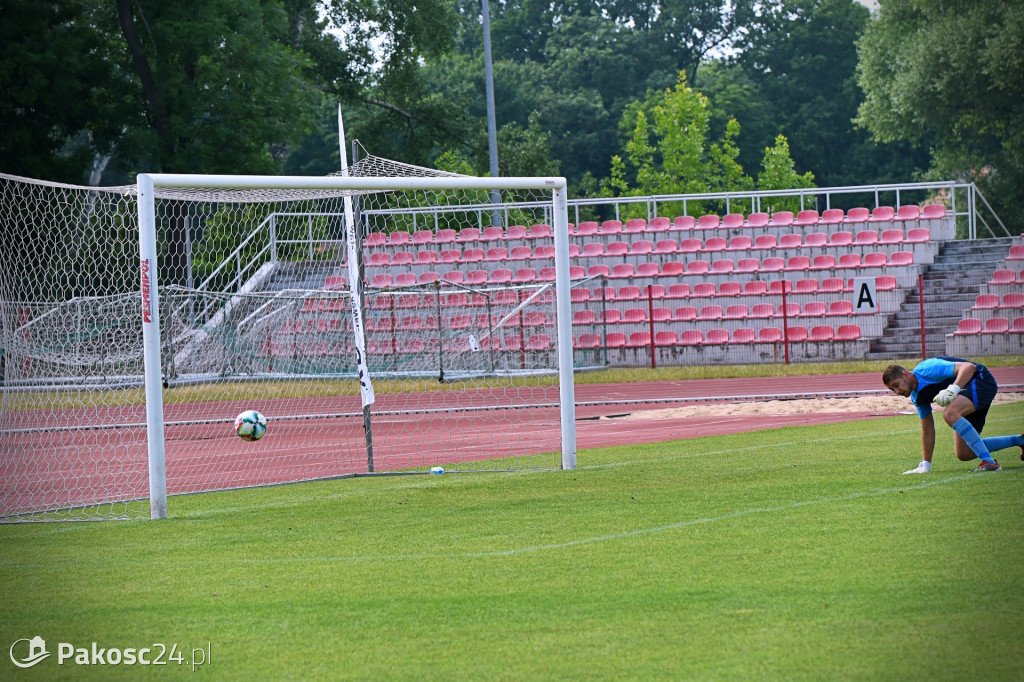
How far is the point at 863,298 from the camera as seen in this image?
85.0 feet

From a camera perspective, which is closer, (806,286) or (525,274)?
(806,286)

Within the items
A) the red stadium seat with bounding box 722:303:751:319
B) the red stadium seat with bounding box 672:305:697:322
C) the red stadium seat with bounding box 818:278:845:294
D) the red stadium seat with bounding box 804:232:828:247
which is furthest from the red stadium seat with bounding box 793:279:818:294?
the red stadium seat with bounding box 672:305:697:322

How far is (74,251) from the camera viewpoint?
60.0 feet

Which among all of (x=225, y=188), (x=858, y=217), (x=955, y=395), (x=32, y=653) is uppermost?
(x=858, y=217)

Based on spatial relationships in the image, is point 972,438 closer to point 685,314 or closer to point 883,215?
point 685,314

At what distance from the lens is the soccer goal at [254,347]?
11477mm

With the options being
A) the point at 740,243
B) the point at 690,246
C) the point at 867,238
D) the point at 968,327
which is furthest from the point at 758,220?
the point at 968,327

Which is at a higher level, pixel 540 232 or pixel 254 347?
pixel 540 232

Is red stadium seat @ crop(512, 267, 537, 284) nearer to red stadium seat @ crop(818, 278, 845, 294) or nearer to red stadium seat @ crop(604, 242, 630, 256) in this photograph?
red stadium seat @ crop(604, 242, 630, 256)

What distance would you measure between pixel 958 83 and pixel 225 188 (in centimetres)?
3406

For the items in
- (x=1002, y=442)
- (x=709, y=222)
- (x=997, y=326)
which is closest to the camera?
(x=1002, y=442)

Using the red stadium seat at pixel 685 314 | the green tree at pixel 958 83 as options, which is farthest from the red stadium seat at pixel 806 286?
the green tree at pixel 958 83

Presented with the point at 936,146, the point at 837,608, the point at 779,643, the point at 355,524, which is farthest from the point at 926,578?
the point at 936,146

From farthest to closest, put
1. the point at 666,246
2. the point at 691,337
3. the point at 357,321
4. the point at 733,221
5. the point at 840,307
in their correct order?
the point at 733,221 → the point at 666,246 → the point at 691,337 → the point at 840,307 → the point at 357,321
